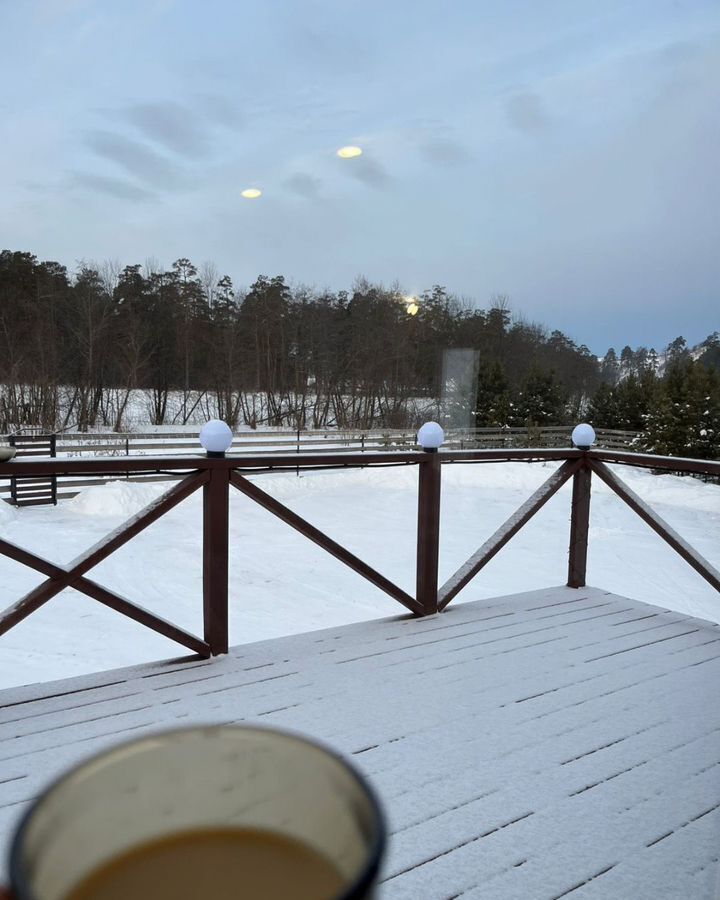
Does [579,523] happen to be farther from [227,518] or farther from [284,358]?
[284,358]

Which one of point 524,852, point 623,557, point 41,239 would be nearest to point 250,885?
point 524,852

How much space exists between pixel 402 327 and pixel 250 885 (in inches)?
540

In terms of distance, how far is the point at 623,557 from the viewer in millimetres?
6668

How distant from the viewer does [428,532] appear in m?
2.76

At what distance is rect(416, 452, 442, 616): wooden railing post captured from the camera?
272cm

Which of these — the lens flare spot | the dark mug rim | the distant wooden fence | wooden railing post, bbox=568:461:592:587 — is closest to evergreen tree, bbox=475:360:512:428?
the distant wooden fence

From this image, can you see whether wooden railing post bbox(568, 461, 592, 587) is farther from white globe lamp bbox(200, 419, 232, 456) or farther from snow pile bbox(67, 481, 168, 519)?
snow pile bbox(67, 481, 168, 519)

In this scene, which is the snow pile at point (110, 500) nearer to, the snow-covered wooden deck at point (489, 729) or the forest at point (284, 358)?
the forest at point (284, 358)

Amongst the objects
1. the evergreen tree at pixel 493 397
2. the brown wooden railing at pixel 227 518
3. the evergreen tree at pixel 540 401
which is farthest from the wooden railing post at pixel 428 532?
the evergreen tree at pixel 540 401

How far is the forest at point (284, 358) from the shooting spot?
13398mm

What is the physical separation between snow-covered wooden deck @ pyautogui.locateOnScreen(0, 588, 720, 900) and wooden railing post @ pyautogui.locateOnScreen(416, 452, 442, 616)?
0.13 metres

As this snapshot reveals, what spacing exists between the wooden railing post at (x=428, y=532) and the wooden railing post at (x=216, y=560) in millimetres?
896

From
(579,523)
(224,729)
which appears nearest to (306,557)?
(579,523)

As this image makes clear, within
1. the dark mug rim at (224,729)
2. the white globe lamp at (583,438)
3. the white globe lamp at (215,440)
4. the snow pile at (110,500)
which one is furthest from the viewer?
the snow pile at (110,500)
